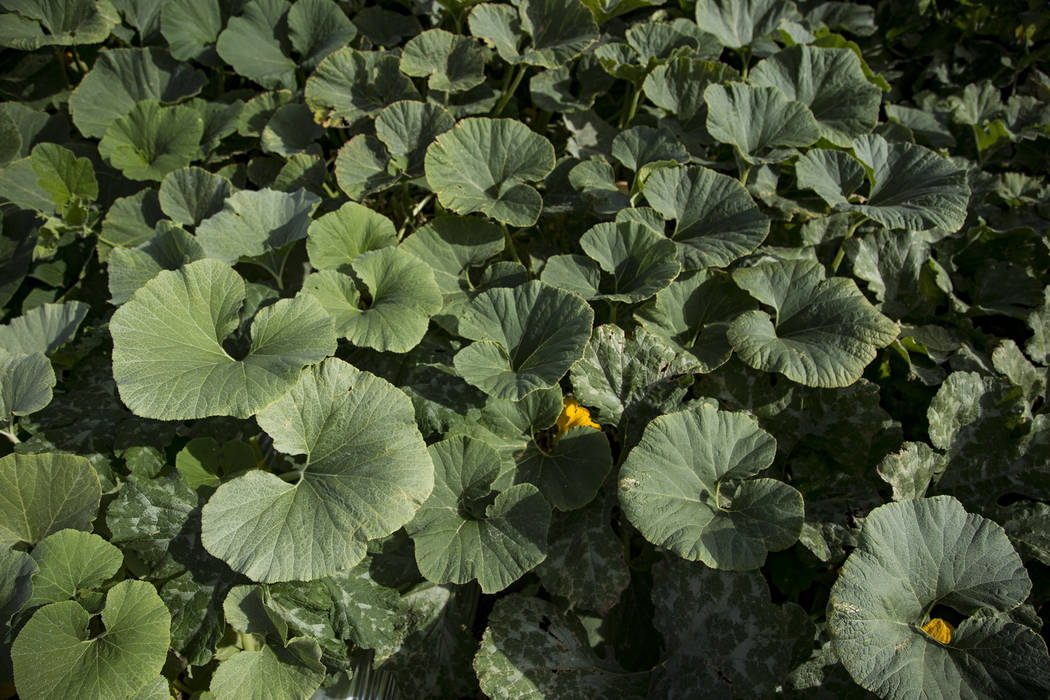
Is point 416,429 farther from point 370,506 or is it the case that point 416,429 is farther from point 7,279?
point 7,279

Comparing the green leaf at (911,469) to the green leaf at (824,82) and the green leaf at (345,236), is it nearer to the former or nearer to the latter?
the green leaf at (824,82)

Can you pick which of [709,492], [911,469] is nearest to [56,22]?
[709,492]

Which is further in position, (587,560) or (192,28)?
(192,28)

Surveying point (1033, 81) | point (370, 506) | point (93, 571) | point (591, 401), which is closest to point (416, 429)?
point (370, 506)

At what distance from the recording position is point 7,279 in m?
2.01

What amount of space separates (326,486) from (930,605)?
3.50 ft

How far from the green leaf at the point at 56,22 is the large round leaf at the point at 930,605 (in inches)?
94.1

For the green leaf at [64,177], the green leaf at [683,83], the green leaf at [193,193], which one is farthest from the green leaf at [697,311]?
the green leaf at [64,177]

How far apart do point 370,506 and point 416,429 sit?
0.16 meters

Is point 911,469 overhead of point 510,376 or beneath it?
beneath

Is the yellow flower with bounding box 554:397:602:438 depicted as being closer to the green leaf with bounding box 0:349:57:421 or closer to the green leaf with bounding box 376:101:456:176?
the green leaf with bounding box 376:101:456:176

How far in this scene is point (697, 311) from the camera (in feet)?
5.73

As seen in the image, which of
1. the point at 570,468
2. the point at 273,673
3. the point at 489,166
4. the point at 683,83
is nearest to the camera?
the point at 273,673

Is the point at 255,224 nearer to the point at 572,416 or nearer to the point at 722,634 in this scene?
the point at 572,416
